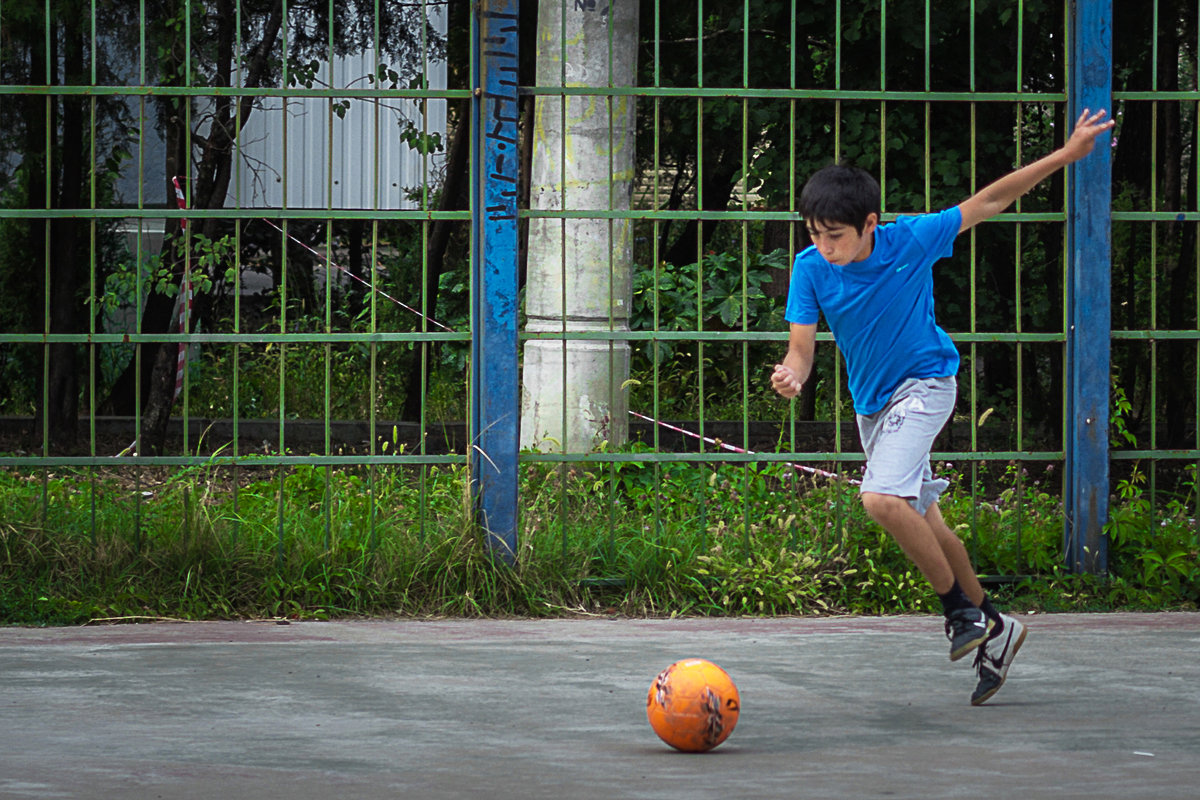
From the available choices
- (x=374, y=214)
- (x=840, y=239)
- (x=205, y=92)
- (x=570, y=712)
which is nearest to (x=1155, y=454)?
(x=840, y=239)

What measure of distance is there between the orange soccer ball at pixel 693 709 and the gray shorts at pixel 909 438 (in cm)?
93

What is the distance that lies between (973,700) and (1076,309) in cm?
243

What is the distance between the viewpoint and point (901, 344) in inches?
179

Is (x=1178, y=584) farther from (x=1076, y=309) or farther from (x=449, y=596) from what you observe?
(x=449, y=596)

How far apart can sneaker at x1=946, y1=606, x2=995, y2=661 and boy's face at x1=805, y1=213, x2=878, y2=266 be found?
3.70ft

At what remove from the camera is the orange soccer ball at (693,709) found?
374 cm

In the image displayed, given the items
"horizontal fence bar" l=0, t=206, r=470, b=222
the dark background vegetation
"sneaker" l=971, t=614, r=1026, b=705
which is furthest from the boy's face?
the dark background vegetation

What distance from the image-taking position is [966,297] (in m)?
8.62

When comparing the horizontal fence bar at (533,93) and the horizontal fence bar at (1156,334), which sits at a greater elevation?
the horizontal fence bar at (533,93)

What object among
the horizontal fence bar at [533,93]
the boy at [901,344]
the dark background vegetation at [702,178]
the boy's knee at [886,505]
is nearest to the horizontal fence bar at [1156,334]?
the dark background vegetation at [702,178]

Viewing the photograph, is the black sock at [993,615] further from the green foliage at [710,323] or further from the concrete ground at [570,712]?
the green foliage at [710,323]

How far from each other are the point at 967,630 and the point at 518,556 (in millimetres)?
2183

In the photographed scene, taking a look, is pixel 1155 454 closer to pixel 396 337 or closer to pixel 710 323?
pixel 396 337

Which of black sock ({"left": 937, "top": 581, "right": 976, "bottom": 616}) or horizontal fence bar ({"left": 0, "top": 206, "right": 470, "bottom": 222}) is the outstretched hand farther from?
horizontal fence bar ({"left": 0, "top": 206, "right": 470, "bottom": 222})
